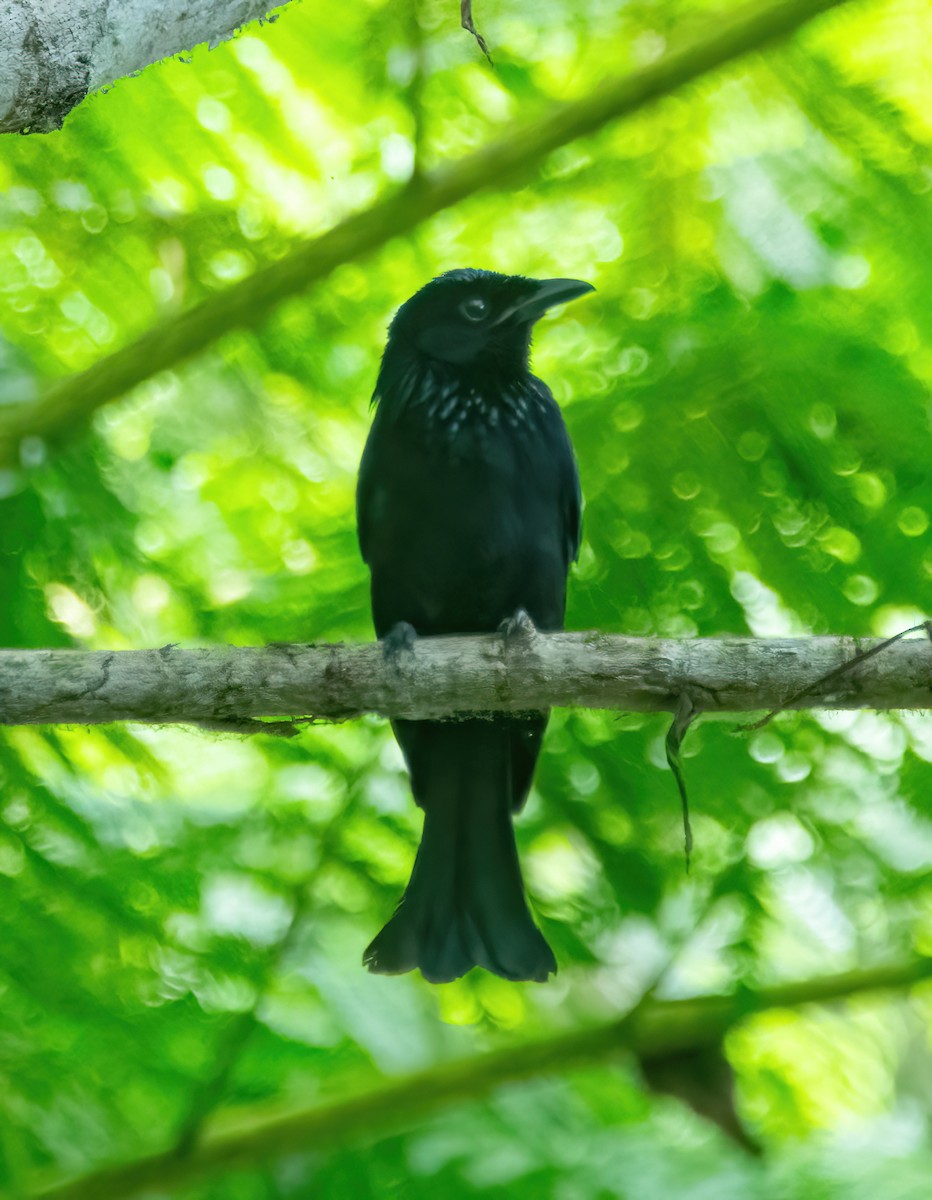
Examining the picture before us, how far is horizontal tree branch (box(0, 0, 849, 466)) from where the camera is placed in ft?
10.4

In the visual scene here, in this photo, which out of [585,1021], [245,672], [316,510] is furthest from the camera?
[316,510]

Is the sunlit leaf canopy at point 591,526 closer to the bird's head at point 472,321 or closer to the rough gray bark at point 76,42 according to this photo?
the bird's head at point 472,321

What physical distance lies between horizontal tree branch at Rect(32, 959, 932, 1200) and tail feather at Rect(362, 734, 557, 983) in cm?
29

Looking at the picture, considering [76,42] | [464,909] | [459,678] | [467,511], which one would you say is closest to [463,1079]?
[464,909]

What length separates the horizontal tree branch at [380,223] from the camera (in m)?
3.18

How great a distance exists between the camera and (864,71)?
3.20 meters

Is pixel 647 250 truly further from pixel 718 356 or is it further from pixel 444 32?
pixel 444 32

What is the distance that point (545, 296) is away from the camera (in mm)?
3117

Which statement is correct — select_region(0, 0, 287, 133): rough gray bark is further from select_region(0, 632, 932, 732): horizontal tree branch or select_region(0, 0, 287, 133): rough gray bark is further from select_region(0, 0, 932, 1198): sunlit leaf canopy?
select_region(0, 0, 932, 1198): sunlit leaf canopy

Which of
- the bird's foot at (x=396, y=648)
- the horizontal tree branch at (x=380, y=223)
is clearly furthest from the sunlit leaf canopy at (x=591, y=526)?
the bird's foot at (x=396, y=648)

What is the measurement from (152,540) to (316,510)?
1.57 feet

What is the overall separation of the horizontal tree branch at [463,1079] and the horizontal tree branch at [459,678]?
1035mm

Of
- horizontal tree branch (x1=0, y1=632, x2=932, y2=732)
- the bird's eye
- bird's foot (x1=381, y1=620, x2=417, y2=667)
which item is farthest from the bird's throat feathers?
horizontal tree branch (x1=0, y1=632, x2=932, y2=732)

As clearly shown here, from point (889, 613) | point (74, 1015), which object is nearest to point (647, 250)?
point (889, 613)
